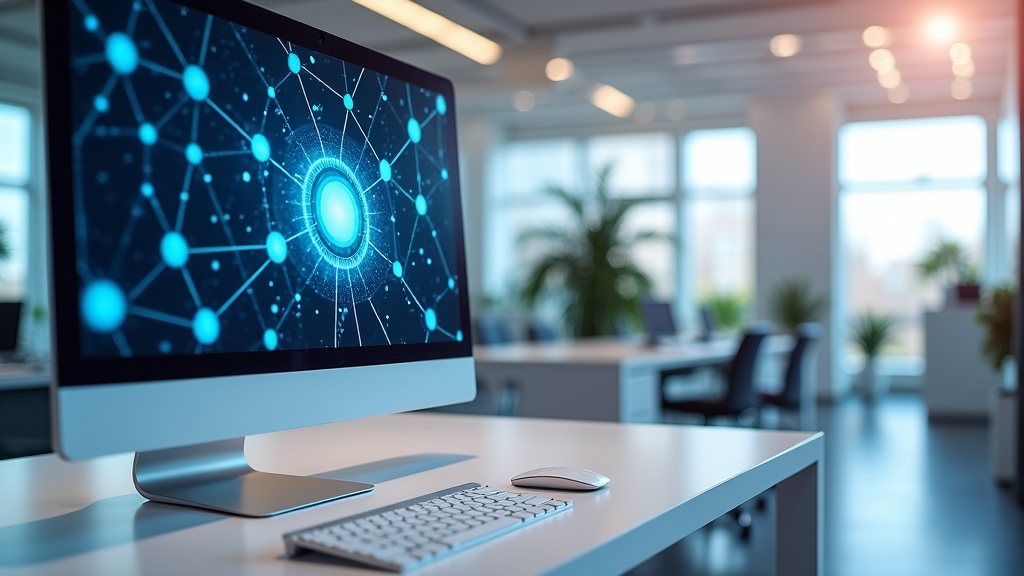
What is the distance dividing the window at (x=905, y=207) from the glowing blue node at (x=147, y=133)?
1125 centimetres

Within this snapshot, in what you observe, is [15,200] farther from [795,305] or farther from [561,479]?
[561,479]

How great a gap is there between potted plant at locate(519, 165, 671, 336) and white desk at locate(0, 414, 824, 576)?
7.99 meters

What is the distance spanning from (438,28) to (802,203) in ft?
16.9

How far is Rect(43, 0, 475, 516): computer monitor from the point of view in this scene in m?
0.93

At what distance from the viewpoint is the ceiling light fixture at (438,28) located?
6.91 metres

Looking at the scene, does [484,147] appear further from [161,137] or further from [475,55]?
[161,137]

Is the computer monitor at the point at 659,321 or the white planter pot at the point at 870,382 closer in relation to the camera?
the computer monitor at the point at 659,321

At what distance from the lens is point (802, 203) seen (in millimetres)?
10656

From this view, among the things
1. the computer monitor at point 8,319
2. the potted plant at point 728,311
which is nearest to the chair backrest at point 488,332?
the computer monitor at point 8,319

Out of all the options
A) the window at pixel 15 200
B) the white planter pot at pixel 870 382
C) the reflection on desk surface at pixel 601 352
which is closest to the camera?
the reflection on desk surface at pixel 601 352

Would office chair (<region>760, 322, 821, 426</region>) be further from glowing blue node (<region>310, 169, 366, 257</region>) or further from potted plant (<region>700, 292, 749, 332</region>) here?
potted plant (<region>700, 292, 749, 332</region>)

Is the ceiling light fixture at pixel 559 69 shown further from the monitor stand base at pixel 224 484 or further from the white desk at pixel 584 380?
the monitor stand base at pixel 224 484

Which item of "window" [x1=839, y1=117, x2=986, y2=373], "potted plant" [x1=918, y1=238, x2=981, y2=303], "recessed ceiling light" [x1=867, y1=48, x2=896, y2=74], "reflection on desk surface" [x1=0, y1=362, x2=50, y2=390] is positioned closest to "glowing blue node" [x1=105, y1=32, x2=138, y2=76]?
"reflection on desk surface" [x1=0, y1=362, x2=50, y2=390]

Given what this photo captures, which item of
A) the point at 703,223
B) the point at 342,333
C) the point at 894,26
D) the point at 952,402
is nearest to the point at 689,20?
the point at 894,26
